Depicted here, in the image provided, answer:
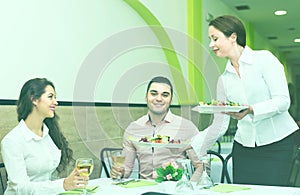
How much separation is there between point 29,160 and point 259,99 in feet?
4.02

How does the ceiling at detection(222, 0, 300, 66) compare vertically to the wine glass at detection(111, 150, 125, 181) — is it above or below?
above

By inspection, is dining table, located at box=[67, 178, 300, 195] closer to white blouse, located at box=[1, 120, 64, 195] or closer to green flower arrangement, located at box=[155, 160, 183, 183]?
green flower arrangement, located at box=[155, 160, 183, 183]

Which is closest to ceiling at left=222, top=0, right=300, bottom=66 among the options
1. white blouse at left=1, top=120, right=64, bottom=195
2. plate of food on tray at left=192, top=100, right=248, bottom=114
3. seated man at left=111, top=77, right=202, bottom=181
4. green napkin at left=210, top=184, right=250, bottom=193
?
seated man at left=111, top=77, right=202, bottom=181

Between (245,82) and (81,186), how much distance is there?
3.35ft

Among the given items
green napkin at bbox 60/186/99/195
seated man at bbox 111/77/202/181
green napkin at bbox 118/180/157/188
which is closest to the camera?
green napkin at bbox 60/186/99/195

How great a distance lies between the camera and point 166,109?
233 cm

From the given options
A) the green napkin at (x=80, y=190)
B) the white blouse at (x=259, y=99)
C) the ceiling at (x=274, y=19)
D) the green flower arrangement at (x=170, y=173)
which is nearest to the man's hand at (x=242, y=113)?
the white blouse at (x=259, y=99)

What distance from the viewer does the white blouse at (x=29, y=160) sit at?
1.76 m

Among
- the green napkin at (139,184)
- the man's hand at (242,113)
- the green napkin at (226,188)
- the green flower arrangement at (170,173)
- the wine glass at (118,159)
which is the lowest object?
the green napkin at (139,184)

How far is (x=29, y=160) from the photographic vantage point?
199 centimetres

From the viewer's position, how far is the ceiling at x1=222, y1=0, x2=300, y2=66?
6070mm

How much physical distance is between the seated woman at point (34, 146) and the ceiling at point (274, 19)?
4.23 m

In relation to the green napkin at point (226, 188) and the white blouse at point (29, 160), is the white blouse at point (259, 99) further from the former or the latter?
the white blouse at point (29, 160)

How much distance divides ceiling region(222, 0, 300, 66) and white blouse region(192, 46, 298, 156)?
13.2ft
